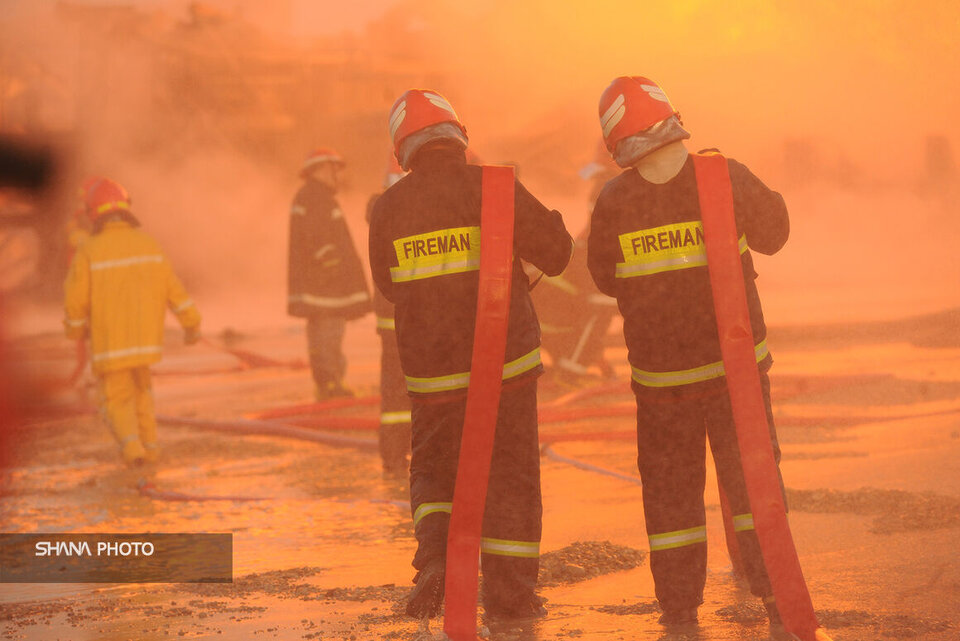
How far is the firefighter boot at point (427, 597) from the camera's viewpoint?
127 inches

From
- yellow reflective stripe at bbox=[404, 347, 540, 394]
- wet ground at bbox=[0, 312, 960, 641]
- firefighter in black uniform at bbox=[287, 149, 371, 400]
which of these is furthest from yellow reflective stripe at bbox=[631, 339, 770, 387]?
firefighter in black uniform at bbox=[287, 149, 371, 400]

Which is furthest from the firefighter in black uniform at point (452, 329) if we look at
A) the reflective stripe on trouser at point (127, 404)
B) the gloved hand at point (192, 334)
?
the reflective stripe on trouser at point (127, 404)

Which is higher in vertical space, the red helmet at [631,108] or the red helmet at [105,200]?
the red helmet at [105,200]

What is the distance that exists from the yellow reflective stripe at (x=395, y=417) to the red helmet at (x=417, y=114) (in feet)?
8.14

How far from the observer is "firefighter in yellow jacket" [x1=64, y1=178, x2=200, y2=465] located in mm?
6516

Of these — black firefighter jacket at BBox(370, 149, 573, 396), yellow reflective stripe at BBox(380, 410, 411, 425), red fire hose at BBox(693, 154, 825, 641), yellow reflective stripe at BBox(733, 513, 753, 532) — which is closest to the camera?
red fire hose at BBox(693, 154, 825, 641)

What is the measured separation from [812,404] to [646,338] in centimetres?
430

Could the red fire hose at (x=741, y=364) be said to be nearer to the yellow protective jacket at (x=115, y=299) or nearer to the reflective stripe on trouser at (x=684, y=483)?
the reflective stripe on trouser at (x=684, y=483)

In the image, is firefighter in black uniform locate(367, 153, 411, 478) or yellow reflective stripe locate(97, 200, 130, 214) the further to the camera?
yellow reflective stripe locate(97, 200, 130, 214)

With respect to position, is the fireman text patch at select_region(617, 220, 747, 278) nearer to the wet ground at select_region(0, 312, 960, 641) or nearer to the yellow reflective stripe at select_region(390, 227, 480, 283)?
the yellow reflective stripe at select_region(390, 227, 480, 283)

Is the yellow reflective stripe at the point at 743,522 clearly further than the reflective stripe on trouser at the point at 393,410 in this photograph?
No

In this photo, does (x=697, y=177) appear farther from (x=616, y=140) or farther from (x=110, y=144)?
(x=110, y=144)

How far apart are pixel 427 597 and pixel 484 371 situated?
60 centimetres

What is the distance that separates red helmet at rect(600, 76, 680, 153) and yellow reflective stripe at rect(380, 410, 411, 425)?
107 inches
